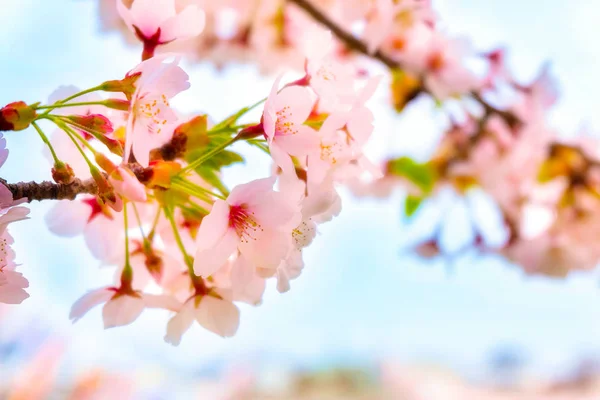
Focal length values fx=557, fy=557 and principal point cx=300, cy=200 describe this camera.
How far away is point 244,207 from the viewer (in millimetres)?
419

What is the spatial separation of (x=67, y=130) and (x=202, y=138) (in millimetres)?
105

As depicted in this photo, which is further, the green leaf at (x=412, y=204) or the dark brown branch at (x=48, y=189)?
the green leaf at (x=412, y=204)

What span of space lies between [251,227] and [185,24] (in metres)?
0.19

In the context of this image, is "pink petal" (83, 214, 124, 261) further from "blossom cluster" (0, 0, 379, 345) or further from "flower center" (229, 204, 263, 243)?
"flower center" (229, 204, 263, 243)

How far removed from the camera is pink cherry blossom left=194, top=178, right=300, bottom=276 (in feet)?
1.32

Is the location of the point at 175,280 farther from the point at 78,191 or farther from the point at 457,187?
the point at 457,187

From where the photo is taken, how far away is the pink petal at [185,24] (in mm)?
471

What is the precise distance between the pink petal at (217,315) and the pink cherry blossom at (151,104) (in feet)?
0.48

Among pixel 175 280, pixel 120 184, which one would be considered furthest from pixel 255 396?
pixel 120 184

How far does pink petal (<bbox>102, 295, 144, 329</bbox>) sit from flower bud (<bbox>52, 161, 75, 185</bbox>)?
0.14 meters

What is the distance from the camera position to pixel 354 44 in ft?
3.38

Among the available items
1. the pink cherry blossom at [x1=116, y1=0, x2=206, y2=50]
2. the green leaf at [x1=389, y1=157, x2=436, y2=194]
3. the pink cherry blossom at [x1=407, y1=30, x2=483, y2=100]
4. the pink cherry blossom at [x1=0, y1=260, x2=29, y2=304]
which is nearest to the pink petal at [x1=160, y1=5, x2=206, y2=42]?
the pink cherry blossom at [x1=116, y1=0, x2=206, y2=50]

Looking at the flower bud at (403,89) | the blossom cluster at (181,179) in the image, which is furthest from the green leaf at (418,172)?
the blossom cluster at (181,179)

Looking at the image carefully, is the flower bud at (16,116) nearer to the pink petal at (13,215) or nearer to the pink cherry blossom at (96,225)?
the pink petal at (13,215)
